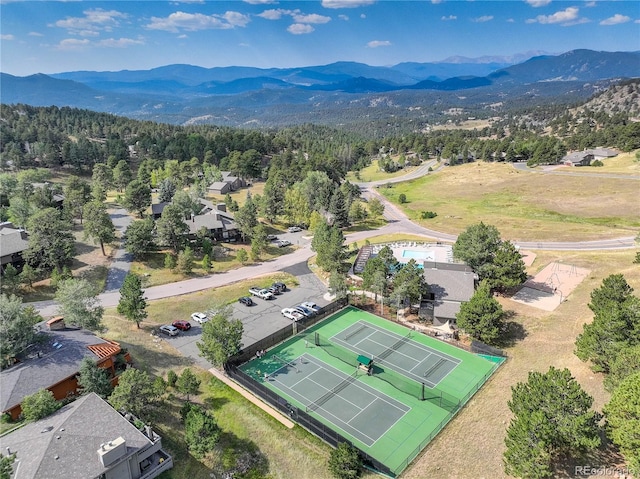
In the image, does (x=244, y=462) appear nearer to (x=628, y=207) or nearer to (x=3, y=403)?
(x=3, y=403)

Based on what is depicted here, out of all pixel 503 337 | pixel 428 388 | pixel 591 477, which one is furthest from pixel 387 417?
pixel 503 337

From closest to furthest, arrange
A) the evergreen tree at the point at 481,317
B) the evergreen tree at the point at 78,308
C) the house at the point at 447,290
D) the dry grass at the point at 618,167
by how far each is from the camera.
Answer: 1. the evergreen tree at the point at 78,308
2. the evergreen tree at the point at 481,317
3. the house at the point at 447,290
4. the dry grass at the point at 618,167

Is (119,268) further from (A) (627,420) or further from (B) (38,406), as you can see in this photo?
(A) (627,420)

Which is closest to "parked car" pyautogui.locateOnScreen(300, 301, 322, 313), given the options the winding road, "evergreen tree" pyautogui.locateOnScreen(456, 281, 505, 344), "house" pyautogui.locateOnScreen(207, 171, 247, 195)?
the winding road

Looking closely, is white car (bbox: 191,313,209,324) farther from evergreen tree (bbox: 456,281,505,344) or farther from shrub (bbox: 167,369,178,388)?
evergreen tree (bbox: 456,281,505,344)

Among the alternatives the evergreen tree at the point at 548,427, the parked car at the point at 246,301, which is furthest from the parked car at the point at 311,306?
the evergreen tree at the point at 548,427

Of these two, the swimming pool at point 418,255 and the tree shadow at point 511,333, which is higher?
the swimming pool at point 418,255

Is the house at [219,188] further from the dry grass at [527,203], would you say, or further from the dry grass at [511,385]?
the dry grass at [511,385]

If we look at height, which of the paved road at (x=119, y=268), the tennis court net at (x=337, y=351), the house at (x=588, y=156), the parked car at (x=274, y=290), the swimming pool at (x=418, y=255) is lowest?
the tennis court net at (x=337, y=351)
